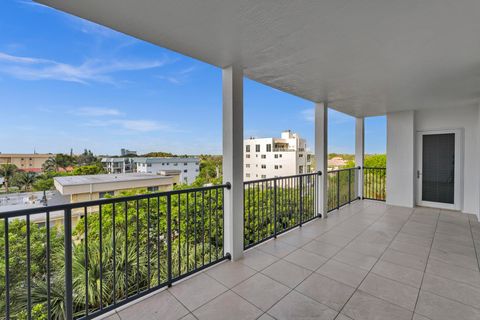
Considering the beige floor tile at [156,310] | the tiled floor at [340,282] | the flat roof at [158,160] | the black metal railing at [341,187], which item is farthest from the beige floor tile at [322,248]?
the flat roof at [158,160]

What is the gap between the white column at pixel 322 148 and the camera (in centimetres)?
434

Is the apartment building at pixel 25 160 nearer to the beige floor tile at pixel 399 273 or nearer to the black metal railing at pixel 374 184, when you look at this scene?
the beige floor tile at pixel 399 273

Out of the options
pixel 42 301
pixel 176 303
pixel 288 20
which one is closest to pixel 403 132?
pixel 288 20

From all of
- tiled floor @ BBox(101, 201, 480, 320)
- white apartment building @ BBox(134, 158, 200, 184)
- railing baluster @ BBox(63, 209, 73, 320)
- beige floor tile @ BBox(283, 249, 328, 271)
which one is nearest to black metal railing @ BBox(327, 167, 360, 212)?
tiled floor @ BBox(101, 201, 480, 320)

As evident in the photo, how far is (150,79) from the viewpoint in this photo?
41.8 feet

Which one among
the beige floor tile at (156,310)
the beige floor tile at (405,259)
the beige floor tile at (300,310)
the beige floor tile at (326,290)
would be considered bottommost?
the beige floor tile at (156,310)

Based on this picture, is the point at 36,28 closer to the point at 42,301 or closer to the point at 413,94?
the point at 42,301

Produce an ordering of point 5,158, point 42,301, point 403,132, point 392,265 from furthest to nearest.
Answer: point 403,132, point 5,158, point 392,265, point 42,301

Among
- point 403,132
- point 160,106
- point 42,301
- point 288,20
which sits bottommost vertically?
point 42,301

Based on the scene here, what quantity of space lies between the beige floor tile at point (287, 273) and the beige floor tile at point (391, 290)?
1.88 feet

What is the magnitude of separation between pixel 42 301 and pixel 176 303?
1.34 metres

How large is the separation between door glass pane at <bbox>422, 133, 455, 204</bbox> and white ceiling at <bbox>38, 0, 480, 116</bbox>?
232 centimetres

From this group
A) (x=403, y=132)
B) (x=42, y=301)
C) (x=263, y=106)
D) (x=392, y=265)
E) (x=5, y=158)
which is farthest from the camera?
(x=263, y=106)

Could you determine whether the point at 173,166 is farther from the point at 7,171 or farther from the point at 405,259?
the point at 405,259
